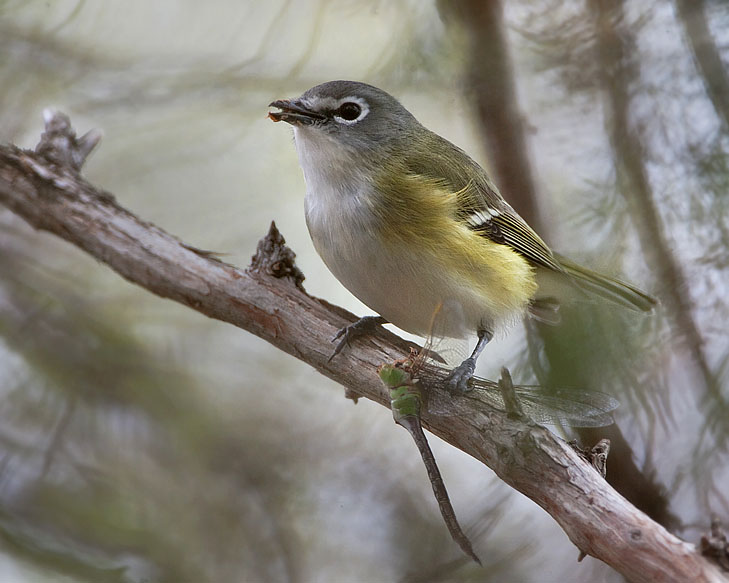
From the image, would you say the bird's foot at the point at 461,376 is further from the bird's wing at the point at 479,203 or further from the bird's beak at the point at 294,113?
the bird's beak at the point at 294,113

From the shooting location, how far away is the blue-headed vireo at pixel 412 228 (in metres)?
2.08

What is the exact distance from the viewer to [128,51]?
2.79 meters

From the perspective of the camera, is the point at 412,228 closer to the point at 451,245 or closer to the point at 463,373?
the point at 451,245

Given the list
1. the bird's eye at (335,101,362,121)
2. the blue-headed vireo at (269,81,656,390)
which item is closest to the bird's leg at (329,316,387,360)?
the blue-headed vireo at (269,81,656,390)

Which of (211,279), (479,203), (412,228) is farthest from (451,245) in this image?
A: (211,279)

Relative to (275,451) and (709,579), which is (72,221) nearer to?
(275,451)

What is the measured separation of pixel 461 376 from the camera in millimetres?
1931

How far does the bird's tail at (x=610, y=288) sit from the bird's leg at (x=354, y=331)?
660 millimetres

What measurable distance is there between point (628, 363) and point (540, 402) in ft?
0.95

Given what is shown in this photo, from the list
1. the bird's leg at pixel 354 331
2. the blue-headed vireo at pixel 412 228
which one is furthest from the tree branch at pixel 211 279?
the blue-headed vireo at pixel 412 228

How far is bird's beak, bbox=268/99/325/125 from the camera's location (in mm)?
2188

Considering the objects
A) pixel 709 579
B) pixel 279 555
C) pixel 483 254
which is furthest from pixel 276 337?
pixel 709 579

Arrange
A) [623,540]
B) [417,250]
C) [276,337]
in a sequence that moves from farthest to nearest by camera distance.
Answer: [276,337] → [417,250] → [623,540]

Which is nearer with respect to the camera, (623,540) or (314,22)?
(623,540)
